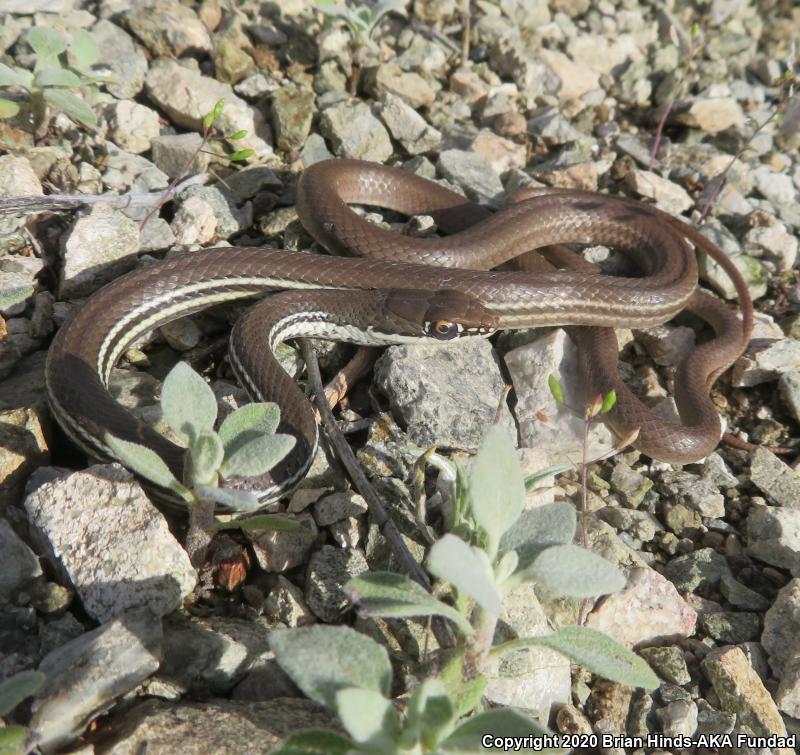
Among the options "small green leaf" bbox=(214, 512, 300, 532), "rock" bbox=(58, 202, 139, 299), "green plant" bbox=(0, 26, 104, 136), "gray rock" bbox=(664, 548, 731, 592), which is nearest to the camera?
"small green leaf" bbox=(214, 512, 300, 532)

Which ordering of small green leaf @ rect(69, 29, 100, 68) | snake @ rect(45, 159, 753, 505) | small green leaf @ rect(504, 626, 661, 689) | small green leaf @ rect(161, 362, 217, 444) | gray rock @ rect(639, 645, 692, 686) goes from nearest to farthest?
small green leaf @ rect(504, 626, 661, 689) < small green leaf @ rect(161, 362, 217, 444) < gray rock @ rect(639, 645, 692, 686) < snake @ rect(45, 159, 753, 505) < small green leaf @ rect(69, 29, 100, 68)

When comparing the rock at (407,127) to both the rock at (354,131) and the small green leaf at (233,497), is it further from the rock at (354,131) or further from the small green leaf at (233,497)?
the small green leaf at (233,497)

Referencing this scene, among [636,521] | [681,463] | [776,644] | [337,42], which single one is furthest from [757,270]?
[337,42]

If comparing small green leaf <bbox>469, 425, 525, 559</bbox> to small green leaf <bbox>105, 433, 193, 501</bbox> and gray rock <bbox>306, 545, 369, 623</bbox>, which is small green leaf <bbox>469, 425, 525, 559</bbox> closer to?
gray rock <bbox>306, 545, 369, 623</bbox>

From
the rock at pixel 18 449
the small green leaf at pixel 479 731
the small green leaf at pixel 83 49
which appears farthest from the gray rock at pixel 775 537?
the small green leaf at pixel 83 49

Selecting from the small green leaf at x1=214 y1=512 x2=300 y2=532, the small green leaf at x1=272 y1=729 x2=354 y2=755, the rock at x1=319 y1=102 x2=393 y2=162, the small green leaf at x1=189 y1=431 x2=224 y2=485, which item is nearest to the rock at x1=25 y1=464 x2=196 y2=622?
the small green leaf at x1=214 y1=512 x2=300 y2=532

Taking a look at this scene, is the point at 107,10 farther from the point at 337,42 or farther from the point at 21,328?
the point at 21,328
